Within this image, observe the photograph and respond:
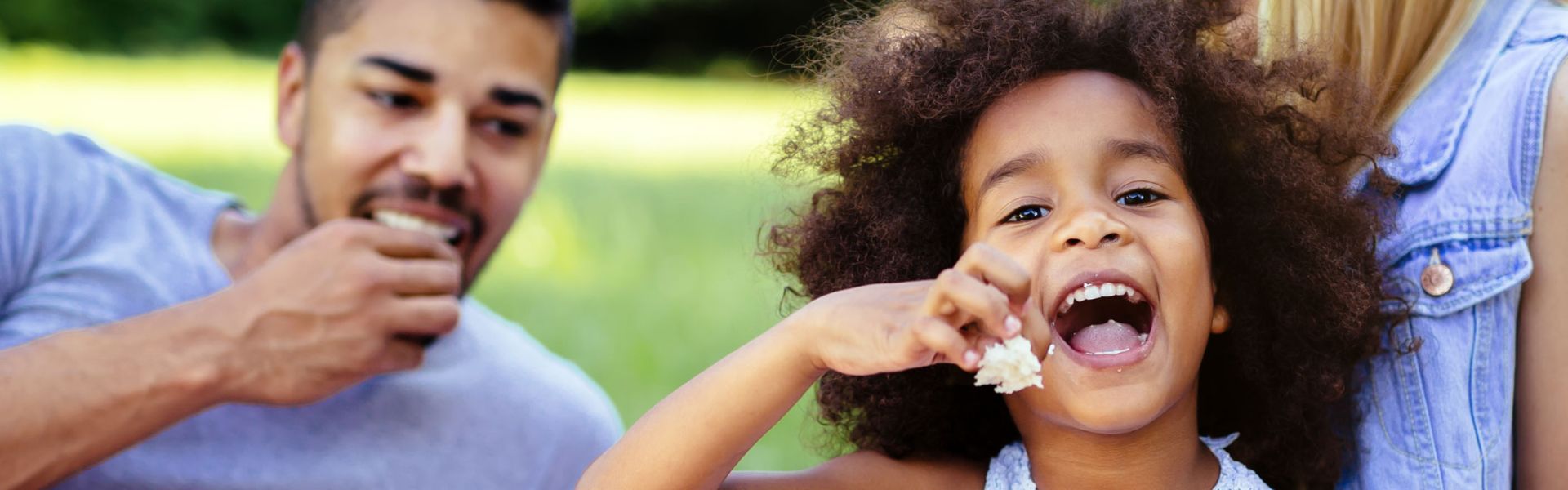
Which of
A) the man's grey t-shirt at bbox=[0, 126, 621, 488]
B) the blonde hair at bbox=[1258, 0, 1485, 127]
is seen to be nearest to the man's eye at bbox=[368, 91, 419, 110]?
the man's grey t-shirt at bbox=[0, 126, 621, 488]

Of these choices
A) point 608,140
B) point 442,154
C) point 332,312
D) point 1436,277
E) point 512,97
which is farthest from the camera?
point 608,140

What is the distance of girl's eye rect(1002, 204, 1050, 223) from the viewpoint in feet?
8.25

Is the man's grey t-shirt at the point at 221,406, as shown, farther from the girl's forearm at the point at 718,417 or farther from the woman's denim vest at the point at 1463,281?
the woman's denim vest at the point at 1463,281

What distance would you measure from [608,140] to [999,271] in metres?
12.0

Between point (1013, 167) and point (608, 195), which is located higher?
point (1013, 167)

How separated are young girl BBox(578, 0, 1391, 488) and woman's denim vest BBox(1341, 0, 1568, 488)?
7 centimetres

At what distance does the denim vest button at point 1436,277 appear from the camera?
8.44 feet

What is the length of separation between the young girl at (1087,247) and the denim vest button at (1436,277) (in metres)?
0.09

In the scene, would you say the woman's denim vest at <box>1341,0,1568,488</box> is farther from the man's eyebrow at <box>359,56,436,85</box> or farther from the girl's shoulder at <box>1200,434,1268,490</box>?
the man's eyebrow at <box>359,56,436,85</box>

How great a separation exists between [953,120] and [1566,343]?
1072mm

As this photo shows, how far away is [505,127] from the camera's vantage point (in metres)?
3.17

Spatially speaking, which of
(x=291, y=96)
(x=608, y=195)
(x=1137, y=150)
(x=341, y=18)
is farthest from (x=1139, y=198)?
(x=608, y=195)

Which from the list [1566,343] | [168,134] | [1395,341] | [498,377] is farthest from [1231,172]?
[168,134]

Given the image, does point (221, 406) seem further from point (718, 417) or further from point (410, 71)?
point (718, 417)
